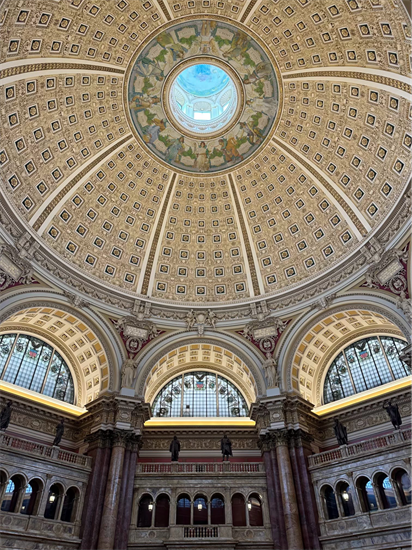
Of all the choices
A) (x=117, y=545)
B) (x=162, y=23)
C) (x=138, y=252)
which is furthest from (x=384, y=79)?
(x=117, y=545)

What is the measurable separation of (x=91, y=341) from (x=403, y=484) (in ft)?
77.6

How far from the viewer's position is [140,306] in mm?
34812

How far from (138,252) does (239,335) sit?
12.2 m

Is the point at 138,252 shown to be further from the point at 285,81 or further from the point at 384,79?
the point at 384,79

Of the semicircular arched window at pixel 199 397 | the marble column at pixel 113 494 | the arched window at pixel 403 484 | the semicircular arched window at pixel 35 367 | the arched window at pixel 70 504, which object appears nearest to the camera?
the arched window at pixel 403 484

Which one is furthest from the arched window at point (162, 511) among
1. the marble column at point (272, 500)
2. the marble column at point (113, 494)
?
the marble column at point (272, 500)

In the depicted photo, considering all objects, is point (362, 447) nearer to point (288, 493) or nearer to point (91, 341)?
point (288, 493)

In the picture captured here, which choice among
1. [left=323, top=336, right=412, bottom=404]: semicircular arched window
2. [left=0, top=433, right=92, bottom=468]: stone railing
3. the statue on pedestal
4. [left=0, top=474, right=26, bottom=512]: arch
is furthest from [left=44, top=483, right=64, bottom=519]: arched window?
[left=323, top=336, right=412, bottom=404]: semicircular arched window

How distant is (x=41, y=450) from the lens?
25.7m

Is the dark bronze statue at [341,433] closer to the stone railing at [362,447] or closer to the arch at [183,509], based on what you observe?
the stone railing at [362,447]

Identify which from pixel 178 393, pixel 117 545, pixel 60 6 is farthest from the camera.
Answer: pixel 178 393

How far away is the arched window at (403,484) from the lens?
22494 millimetres

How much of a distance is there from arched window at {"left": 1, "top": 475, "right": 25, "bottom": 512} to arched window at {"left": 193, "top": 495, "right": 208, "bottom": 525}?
10.8 m

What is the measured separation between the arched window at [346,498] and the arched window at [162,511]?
1105 centimetres
